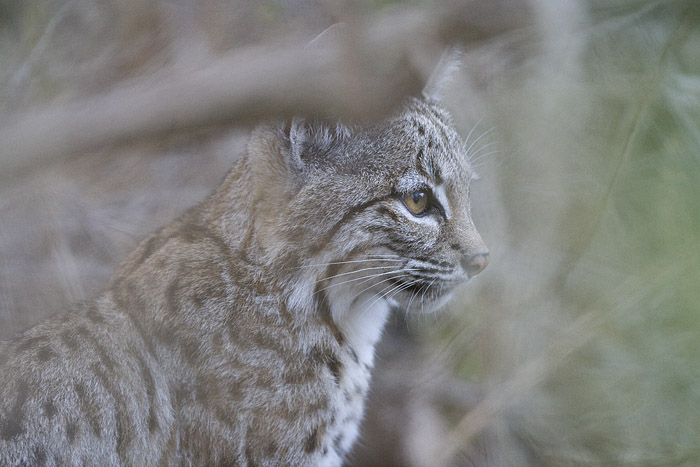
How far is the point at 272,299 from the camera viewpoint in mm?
3396

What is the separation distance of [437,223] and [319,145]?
2.16 feet

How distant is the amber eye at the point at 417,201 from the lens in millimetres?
3357

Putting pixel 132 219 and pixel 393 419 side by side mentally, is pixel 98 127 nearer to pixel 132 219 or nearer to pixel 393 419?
pixel 393 419

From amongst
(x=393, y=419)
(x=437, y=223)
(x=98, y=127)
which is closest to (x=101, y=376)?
(x=98, y=127)

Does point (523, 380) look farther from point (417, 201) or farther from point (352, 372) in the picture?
point (417, 201)

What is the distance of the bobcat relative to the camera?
10.3 feet

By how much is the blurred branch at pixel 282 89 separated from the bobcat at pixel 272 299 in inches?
28.5

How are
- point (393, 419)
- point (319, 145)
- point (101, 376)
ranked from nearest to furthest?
point (101, 376), point (319, 145), point (393, 419)

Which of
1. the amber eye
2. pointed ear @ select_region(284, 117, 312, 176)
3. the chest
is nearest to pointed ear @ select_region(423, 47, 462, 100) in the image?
the amber eye

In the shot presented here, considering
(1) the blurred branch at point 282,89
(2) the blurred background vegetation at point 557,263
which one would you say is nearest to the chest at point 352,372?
(2) the blurred background vegetation at point 557,263

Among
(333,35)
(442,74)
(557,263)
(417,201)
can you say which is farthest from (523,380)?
(333,35)

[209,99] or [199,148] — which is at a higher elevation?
[199,148]

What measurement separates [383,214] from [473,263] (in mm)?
488

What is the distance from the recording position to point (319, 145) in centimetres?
332
